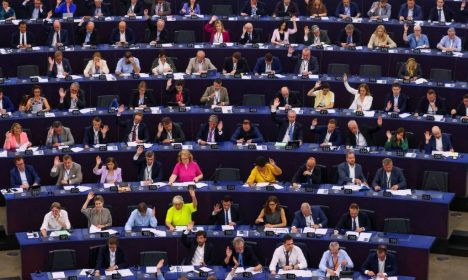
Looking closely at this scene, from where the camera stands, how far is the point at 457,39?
27766 mm

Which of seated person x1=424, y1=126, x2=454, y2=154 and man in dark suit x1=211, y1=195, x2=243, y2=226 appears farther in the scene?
seated person x1=424, y1=126, x2=454, y2=154

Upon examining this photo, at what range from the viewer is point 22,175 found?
23906mm

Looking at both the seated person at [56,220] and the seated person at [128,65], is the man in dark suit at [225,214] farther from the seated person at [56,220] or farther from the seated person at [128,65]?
the seated person at [128,65]

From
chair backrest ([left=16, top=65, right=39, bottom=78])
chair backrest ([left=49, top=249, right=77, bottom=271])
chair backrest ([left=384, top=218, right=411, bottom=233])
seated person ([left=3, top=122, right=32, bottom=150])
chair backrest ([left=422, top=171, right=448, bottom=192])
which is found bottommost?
chair backrest ([left=49, top=249, right=77, bottom=271])

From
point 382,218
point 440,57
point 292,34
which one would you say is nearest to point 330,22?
point 292,34

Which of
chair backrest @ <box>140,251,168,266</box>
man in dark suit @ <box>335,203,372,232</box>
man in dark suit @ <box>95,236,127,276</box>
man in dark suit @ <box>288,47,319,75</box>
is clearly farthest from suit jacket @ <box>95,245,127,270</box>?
man in dark suit @ <box>288,47,319,75</box>

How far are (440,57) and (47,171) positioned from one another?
27.8ft

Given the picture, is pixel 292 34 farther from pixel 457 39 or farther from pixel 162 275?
pixel 162 275

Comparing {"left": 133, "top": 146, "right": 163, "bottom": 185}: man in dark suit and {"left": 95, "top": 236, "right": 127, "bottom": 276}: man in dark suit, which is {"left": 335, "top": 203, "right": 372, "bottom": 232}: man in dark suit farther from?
{"left": 95, "top": 236, "right": 127, "bottom": 276}: man in dark suit

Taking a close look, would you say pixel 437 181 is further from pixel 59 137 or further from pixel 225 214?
pixel 59 137

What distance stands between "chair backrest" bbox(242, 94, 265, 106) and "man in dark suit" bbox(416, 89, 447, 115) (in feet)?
10.2

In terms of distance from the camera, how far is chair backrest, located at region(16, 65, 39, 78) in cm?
2748

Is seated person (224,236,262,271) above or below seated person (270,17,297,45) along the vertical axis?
below

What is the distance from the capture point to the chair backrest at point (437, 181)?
23922 mm
